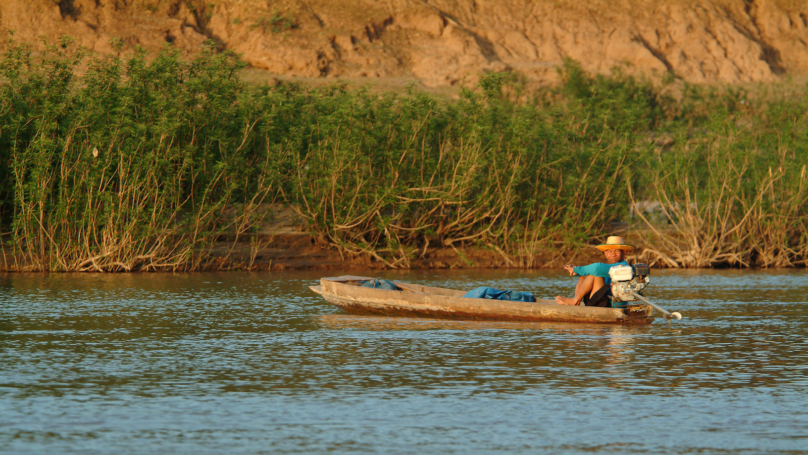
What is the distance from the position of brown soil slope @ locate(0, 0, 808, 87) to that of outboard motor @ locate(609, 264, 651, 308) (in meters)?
40.9

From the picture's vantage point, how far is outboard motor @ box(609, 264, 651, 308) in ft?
45.8

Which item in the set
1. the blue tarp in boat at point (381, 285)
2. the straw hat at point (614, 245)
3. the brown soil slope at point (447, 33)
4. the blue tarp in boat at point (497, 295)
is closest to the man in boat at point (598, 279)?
the straw hat at point (614, 245)

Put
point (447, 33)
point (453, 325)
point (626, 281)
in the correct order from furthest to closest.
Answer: point (447, 33) < point (453, 325) < point (626, 281)

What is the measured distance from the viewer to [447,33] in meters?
57.9

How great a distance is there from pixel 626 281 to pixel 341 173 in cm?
1215

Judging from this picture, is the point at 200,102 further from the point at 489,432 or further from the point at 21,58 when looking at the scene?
the point at 489,432

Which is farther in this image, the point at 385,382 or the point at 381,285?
the point at 381,285

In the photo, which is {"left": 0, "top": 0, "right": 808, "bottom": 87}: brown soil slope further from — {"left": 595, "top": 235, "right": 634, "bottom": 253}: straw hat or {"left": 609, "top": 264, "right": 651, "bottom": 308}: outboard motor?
{"left": 609, "top": 264, "right": 651, "bottom": 308}: outboard motor

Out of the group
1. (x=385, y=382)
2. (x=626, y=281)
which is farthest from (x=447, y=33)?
(x=385, y=382)

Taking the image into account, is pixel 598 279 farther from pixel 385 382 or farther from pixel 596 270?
pixel 385 382

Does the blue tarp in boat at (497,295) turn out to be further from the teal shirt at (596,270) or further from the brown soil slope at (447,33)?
the brown soil slope at (447,33)

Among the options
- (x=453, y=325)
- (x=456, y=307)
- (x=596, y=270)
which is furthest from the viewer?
(x=456, y=307)

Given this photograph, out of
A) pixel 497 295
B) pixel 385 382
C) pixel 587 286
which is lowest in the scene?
pixel 385 382

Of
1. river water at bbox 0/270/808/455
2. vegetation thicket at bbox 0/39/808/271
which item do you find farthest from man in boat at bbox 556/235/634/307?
vegetation thicket at bbox 0/39/808/271
